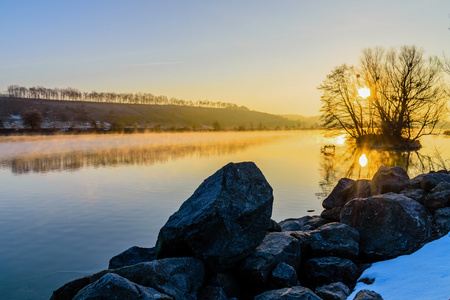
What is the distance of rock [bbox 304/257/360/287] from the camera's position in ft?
25.6

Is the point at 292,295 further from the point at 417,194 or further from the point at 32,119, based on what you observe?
Result: the point at 32,119

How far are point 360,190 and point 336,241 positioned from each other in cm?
490

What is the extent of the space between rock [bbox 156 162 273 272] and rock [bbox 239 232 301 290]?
227mm

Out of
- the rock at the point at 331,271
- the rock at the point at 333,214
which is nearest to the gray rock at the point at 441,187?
the rock at the point at 333,214


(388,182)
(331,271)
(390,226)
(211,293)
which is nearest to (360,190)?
(388,182)

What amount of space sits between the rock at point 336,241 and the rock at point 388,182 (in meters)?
4.51

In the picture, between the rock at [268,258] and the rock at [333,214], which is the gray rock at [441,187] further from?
the rock at [268,258]

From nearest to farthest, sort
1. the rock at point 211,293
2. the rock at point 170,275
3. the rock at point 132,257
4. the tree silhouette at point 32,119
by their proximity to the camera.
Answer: the rock at point 170,275, the rock at point 211,293, the rock at point 132,257, the tree silhouette at point 32,119

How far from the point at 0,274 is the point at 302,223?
10.3 meters

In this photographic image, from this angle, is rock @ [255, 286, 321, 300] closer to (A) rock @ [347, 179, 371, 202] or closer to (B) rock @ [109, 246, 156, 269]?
(B) rock @ [109, 246, 156, 269]

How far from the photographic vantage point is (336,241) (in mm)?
8633

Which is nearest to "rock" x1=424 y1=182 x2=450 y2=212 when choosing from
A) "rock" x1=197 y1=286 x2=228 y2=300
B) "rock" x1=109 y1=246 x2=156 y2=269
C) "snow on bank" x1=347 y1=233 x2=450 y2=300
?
"snow on bank" x1=347 y1=233 x2=450 y2=300

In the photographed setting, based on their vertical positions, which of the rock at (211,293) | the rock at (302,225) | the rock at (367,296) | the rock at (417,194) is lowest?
the rock at (302,225)

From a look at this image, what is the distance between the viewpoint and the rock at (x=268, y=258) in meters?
7.32
